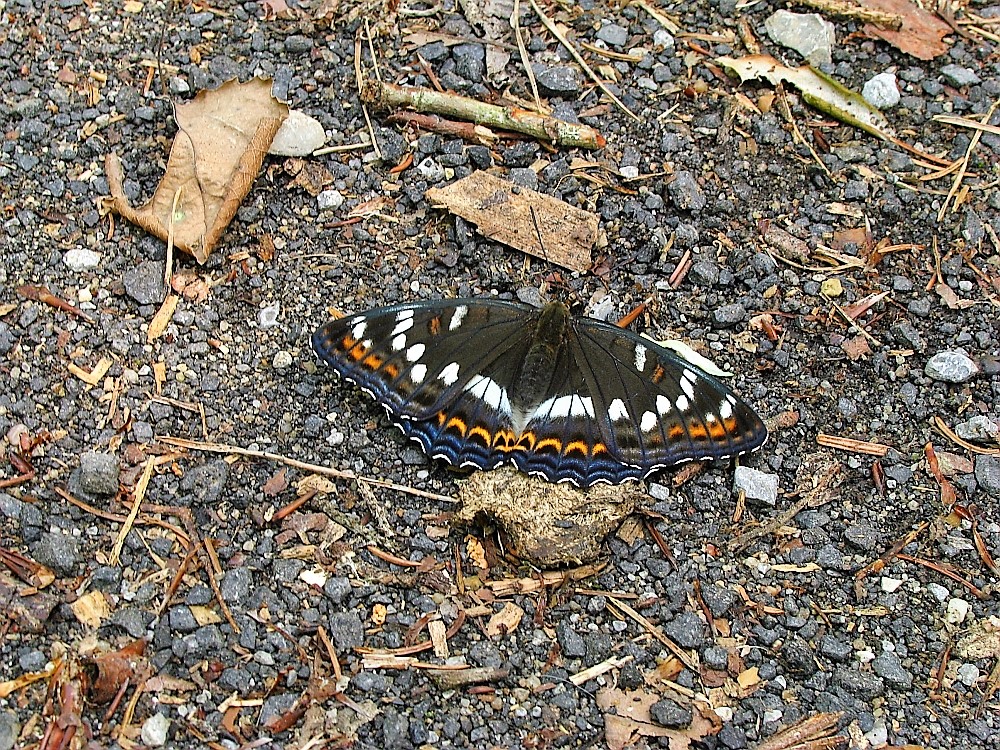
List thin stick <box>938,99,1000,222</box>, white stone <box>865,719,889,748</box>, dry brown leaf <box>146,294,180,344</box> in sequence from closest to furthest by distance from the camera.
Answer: white stone <box>865,719,889,748</box>
dry brown leaf <box>146,294,180,344</box>
thin stick <box>938,99,1000,222</box>

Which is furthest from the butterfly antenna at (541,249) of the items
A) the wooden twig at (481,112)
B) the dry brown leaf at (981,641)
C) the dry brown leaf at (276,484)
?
the dry brown leaf at (981,641)

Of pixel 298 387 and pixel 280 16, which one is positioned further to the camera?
pixel 280 16

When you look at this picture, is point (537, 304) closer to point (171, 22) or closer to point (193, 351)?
point (193, 351)

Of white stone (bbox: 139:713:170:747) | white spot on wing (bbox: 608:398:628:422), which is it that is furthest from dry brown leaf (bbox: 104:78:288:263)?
white stone (bbox: 139:713:170:747)

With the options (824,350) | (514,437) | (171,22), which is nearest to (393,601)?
(514,437)

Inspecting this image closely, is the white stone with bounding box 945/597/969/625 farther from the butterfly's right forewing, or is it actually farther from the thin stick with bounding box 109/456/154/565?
the thin stick with bounding box 109/456/154/565
